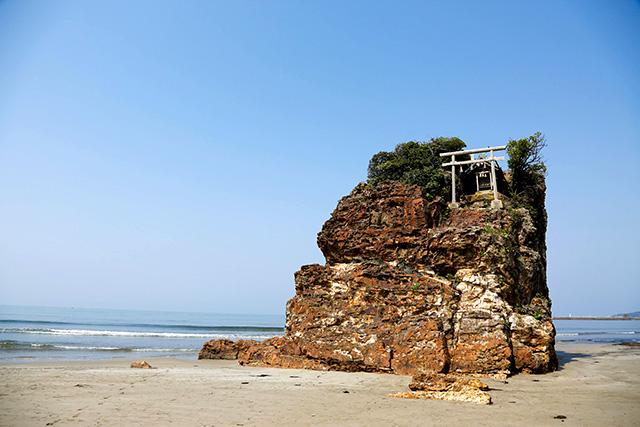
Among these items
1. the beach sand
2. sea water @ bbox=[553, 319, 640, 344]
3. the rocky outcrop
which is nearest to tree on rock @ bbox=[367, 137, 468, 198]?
the beach sand

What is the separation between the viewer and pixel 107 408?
7.59 metres

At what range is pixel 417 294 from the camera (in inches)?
539

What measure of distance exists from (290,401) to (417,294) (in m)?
6.63

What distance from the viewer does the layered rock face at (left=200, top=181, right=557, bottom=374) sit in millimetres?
12570

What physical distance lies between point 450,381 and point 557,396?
270cm

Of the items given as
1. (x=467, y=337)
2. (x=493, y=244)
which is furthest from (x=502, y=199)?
(x=467, y=337)

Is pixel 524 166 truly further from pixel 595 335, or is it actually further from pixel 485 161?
pixel 595 335

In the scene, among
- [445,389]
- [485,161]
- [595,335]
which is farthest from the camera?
[595,335]

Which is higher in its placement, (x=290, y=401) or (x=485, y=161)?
(x=485, y=161)

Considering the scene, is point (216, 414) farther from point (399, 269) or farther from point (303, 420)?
point (399, 269)

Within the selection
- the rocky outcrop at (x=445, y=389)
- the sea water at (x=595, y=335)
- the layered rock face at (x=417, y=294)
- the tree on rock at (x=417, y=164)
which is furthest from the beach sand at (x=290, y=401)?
the sea water at (x=595, y=335)

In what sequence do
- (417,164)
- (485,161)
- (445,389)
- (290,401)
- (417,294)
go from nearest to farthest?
(290,401) → (445,389) → (417,294) → (485,161) → (417,164)

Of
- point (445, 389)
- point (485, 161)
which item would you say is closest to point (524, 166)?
point (485, 161)

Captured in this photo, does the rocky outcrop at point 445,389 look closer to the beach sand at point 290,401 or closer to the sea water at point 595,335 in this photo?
the beach sand at point 290,401
